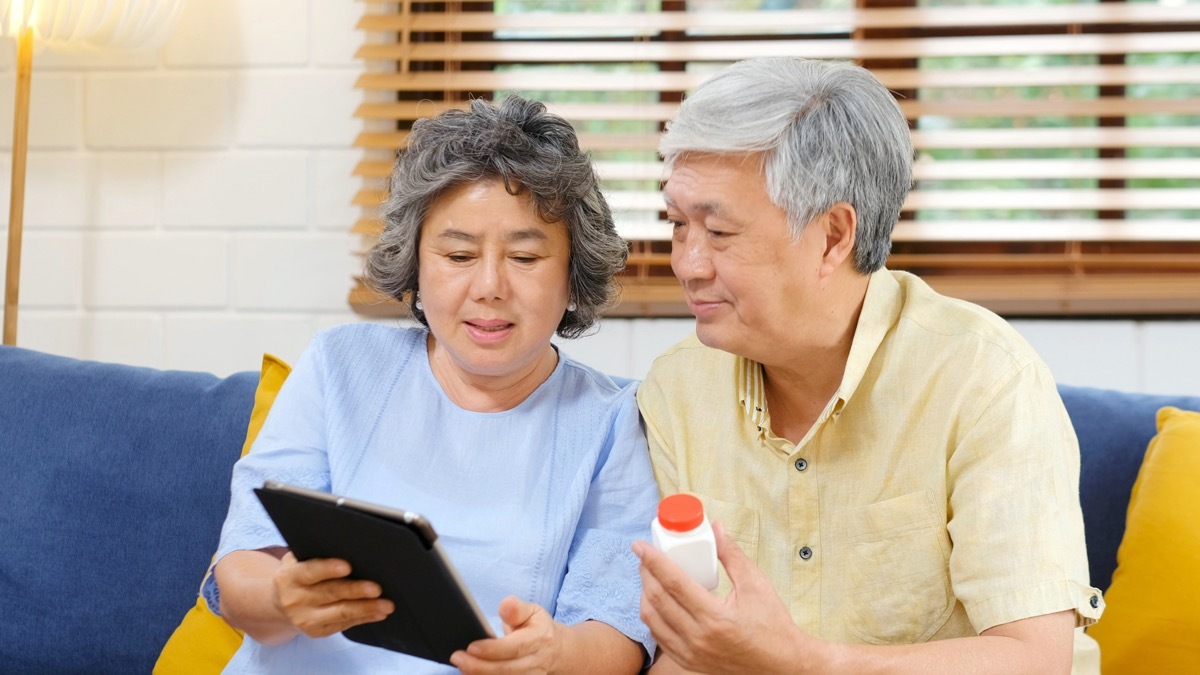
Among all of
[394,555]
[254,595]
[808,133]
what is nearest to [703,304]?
[808,133]

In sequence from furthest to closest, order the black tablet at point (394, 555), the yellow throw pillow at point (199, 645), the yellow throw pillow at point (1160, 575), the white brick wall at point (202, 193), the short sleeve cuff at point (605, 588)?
the white brick wall at point (202, 193)
the yellow throw pillow at point (199, 645)
the yellow throw pillow at point (1160, 575)
the short sleeve cuff at point (605, 588)
the black tablet at point (394, 555)

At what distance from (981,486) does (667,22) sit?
48.8 inches

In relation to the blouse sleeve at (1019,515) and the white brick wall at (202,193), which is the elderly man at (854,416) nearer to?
the blouse sleeve at (1019,515)

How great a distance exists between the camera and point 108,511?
1841mm

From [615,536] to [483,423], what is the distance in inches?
8.7

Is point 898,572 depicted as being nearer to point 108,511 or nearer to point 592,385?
point 592,385

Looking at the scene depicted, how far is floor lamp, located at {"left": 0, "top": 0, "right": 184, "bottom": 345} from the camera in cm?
209

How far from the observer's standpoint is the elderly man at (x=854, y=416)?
123cm

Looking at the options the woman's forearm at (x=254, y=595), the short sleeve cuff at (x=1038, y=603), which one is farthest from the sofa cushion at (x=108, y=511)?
the short sleeve cuff at (x=1038, y=603)

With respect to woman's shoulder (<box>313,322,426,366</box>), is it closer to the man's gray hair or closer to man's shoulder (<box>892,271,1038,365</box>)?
the man's gray hair

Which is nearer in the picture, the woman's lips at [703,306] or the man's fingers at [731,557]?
the man's fingers at [731,557]

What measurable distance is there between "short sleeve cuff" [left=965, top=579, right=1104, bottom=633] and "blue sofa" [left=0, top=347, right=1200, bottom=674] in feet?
1.81

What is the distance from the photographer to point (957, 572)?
129 cm

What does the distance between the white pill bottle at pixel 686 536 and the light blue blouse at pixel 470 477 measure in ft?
1.10
